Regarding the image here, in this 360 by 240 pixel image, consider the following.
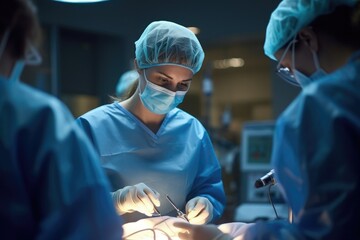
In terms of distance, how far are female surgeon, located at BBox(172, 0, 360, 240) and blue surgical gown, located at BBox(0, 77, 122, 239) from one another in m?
0.40

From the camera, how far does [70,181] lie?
Result: 2.92 feet

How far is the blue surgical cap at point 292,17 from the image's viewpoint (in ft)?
3.60

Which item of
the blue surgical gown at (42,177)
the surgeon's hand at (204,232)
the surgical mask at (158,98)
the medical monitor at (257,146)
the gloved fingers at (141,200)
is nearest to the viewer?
the blue surgical gown at (42,177)

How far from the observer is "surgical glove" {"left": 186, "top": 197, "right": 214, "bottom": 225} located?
5.26 feet

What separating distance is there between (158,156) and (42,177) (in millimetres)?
833

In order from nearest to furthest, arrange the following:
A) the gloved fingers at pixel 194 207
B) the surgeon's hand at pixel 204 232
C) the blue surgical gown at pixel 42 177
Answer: the blue surgical gown at pixel 42 177
the surgeon's hand at pixel 204 232
the gloved fingers at pixel 194 207

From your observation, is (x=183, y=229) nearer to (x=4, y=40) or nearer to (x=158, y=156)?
(x=158, y=156)

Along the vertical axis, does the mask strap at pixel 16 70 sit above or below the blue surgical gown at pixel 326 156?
above

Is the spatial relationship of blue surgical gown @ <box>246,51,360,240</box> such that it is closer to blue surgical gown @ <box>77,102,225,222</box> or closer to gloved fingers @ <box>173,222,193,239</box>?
gloved fingers @ <box>173,222,193,239</box>

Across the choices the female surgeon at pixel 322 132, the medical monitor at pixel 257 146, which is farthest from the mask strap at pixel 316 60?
the medical monitor at pixel 257 146

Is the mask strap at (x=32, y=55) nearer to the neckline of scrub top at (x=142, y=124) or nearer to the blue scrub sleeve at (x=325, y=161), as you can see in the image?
the blue scrub sleeve at (x=325, y=161)

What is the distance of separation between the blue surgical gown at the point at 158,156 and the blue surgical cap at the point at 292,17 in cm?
57

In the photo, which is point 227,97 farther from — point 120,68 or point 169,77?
point 169,77

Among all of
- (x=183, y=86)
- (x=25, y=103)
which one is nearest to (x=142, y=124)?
(x=183, y=86)
